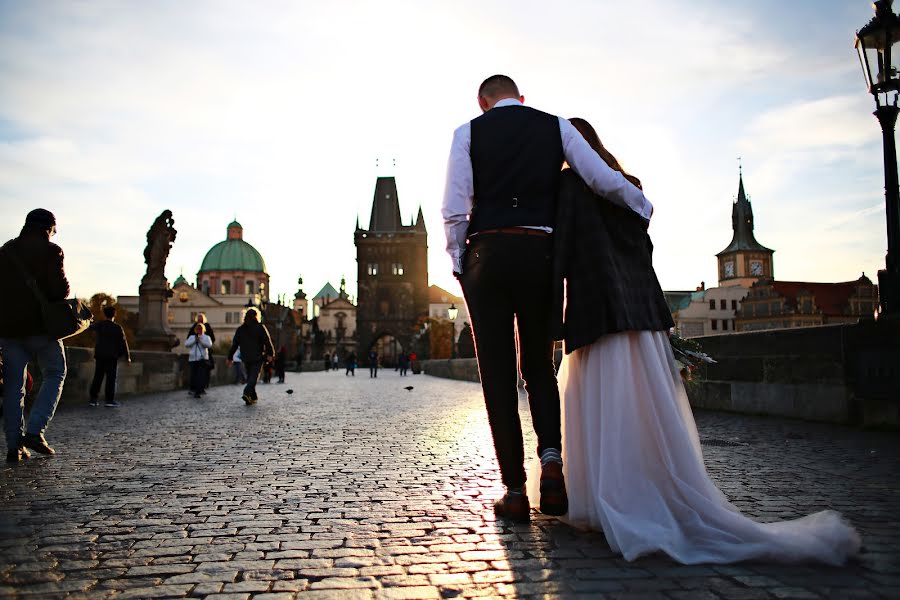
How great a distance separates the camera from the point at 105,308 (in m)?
13.9

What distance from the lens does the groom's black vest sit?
382cm

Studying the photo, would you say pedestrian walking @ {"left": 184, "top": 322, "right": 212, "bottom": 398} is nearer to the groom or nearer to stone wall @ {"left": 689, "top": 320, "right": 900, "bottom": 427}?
stone wall @ {"left": 689, "top": 320, "right": 900, "bottom": 427}

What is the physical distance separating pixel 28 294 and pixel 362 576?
4.63 meters

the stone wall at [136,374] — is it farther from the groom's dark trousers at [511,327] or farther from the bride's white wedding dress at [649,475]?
the bride's white wedding dress at [649,475]

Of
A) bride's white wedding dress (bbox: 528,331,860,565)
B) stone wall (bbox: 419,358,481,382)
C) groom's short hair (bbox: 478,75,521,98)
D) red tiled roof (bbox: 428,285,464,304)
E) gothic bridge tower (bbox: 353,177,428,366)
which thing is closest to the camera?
bride's white wedding dress (bbox: 528,331,860,565)

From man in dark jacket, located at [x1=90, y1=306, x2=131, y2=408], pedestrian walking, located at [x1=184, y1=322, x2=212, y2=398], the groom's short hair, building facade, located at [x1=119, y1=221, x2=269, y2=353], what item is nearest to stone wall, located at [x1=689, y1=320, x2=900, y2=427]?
the groom's short hair

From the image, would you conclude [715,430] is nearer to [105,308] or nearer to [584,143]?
[584,143]

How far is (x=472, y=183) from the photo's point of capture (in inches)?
154

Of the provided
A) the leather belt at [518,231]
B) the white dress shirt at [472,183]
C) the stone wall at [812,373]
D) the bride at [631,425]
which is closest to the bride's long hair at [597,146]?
the bride at [631,425]

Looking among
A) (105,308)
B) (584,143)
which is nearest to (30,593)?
(584,143)

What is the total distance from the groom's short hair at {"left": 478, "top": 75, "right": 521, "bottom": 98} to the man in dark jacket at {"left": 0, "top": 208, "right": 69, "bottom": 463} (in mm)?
4144

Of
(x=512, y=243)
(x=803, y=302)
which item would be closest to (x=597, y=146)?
(x=512, y=243)

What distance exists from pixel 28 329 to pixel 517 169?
4492 mm

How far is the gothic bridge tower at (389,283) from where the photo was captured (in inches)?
4739
